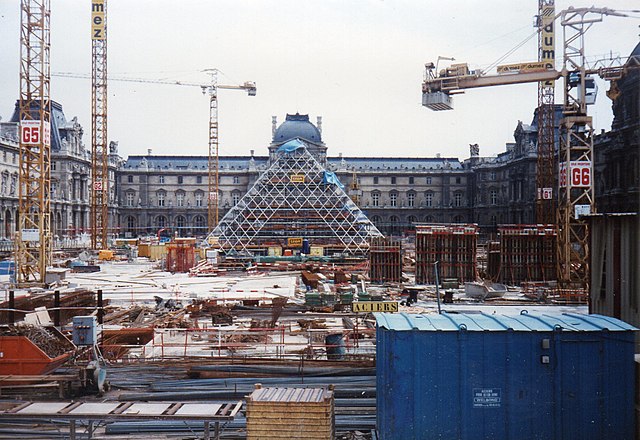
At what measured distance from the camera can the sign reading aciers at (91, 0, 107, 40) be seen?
73.0 meters

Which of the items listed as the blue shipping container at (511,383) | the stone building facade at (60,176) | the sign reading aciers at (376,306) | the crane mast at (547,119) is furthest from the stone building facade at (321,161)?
the blue shipping container at (511,383)

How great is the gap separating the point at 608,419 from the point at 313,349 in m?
9.97

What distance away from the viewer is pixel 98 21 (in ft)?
241

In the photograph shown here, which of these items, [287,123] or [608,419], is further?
[287,123]

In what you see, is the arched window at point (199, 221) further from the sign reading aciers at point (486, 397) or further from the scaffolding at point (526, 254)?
→ the sign reading aciers at point (486, 397)

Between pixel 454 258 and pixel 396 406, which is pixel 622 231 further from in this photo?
pixel 454 258

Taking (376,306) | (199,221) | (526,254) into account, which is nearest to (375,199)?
(199,221)

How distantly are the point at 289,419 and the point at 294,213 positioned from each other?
191ft

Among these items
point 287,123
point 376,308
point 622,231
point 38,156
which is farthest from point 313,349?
point 287,123

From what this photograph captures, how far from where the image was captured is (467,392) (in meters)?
12.3

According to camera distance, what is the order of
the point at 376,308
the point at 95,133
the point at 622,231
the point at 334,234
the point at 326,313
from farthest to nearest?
the point at 95,133 < the point at 334,234 < the point at 326,313 < the point at 376,308 < the point at 622,231

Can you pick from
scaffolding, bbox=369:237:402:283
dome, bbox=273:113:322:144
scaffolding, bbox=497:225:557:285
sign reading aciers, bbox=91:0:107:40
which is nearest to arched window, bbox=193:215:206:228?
dome, bbox=273:113:322:144

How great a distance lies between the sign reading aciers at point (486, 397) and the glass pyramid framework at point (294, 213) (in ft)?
169

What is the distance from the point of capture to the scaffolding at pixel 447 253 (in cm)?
4309
